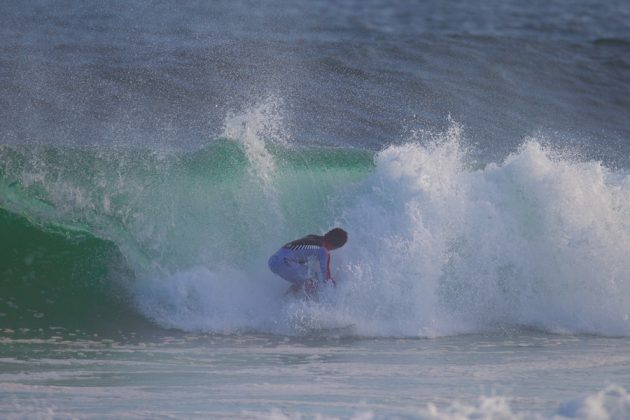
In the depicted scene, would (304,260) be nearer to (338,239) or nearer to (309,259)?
(309,259)

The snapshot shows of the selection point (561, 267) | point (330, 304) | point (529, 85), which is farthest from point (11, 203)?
point (529, 85)

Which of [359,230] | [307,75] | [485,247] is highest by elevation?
[307,75]

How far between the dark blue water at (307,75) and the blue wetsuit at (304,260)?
609 cm

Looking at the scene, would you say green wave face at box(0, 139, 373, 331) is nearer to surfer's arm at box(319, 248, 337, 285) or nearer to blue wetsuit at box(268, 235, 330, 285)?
blue wetsuit at box(268, 235, 330, 285)

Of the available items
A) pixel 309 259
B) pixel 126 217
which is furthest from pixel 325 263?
pixel 126 217

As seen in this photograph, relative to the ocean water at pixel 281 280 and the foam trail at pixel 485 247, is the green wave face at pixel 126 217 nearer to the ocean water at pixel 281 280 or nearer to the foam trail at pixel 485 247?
the ocean water at pixel 281 280

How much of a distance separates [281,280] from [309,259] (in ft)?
2.35

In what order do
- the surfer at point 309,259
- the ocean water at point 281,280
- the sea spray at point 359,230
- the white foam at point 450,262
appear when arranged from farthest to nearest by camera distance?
the sea spray at point 359,230 → the white foam at point 450,262 → the surfer at point 309,259 → the ocean water at point 281,280

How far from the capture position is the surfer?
8.67 meters

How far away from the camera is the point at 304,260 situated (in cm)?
→ 870

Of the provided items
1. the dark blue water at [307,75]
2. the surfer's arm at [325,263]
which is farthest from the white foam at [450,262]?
the dark blue water at [307,75]

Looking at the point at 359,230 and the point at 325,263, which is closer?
the point at 325,263

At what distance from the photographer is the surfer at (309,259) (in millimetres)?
8672

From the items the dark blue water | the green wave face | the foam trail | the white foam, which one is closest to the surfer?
the white foam
